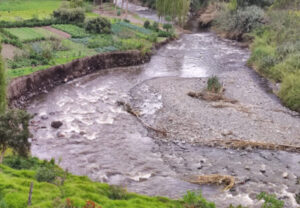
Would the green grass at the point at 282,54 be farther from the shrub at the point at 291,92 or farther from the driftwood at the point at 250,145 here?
the driftwood at the point at 250,145

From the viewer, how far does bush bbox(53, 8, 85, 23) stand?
55.8 metres

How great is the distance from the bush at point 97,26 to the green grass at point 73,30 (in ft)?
3.77

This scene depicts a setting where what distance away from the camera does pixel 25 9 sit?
61.8 m

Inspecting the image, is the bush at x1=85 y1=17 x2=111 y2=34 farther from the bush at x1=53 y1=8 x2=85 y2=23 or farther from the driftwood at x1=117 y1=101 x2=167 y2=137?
the driftwood at x1=117 y1=101 x2=167 y2=137

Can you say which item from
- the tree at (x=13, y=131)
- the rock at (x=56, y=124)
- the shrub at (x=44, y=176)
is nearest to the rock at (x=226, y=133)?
the rock at (x=56, y=124)

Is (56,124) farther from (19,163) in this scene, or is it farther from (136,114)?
(19,163)

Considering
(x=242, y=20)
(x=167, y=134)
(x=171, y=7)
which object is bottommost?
(x=167, y=134)

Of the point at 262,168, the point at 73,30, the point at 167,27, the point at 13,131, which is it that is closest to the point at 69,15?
the point at 73,30

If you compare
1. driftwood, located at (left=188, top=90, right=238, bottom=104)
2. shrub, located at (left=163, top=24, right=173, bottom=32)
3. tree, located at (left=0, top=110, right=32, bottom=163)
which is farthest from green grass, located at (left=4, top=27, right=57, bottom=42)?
tree, located at (left=0, top=110, right=32, bottom=163)

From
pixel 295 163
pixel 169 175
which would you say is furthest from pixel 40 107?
pixel 295 163

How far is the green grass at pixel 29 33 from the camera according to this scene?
44084mm

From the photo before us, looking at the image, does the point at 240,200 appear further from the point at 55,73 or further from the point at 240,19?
the point at 240,19

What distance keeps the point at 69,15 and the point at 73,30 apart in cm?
556

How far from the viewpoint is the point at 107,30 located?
53188 millimetres
